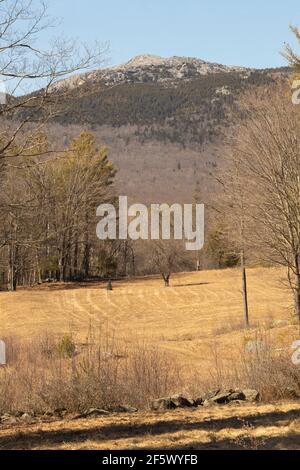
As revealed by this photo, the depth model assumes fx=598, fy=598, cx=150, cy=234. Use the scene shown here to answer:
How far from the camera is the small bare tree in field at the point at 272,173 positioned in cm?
1277

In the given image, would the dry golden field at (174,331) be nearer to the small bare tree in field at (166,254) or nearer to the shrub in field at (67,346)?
the shrub in field at (67,346)

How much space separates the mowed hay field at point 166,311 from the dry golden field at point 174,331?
0.19ft

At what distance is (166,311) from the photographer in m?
36.8

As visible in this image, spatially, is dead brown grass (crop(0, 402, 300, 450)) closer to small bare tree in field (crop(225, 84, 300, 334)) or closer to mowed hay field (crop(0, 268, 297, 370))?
small bare tree in field (crop(225, 84, 300, 334))

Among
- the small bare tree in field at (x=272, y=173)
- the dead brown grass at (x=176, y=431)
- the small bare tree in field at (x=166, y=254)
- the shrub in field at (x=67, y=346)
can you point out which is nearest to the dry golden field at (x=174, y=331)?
the dead brown grass at (x=176, y=431)

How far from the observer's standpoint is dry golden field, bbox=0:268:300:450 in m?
7.43

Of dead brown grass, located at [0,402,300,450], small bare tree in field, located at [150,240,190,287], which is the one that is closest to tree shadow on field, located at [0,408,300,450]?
dead brown grass, located at [0,402,300,450]

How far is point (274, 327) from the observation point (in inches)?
915

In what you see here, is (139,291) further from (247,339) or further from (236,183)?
(236,183)

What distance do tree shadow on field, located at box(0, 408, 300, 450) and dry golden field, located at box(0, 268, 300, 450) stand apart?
1 cm

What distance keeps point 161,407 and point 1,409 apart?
266cm

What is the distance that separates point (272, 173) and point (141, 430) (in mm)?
6875

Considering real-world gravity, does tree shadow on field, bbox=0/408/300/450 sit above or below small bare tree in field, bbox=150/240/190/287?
below
